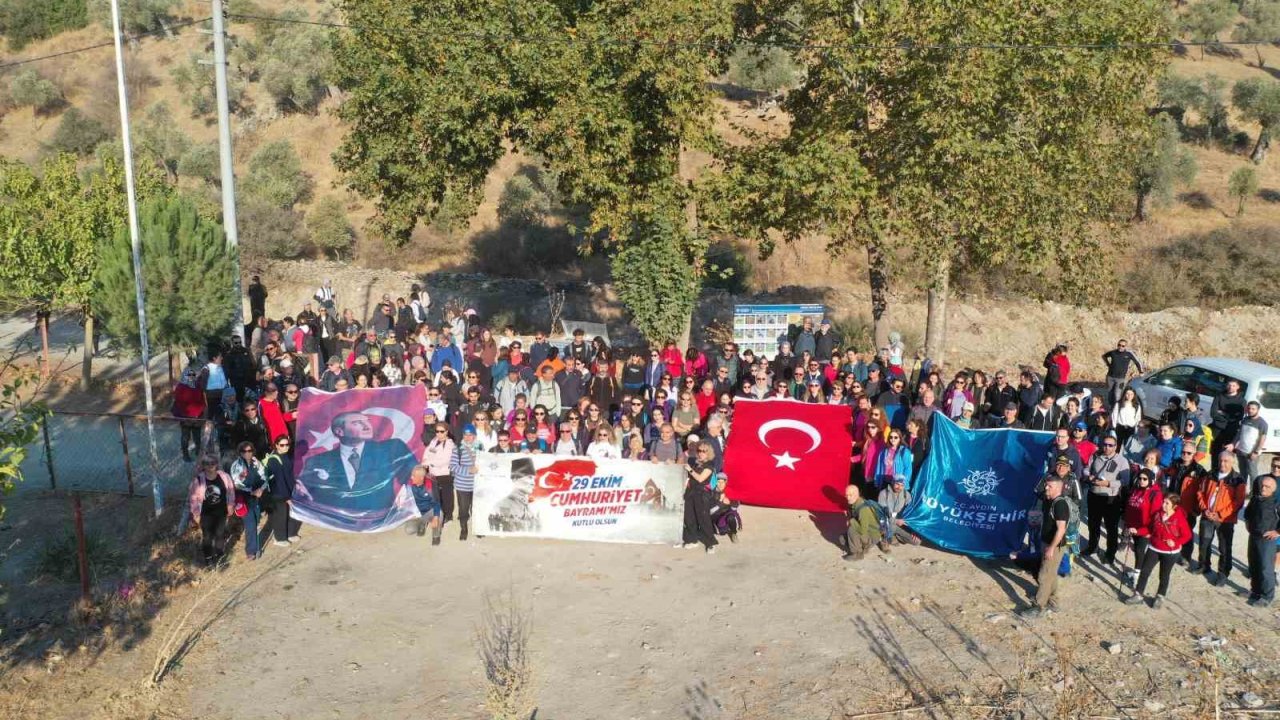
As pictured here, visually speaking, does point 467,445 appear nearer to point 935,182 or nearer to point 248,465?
point 248,465

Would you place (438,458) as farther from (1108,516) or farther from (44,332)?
(44,332)

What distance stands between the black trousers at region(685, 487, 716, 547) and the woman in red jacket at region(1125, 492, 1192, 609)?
4.80 metres

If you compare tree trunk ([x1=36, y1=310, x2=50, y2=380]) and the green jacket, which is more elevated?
tree trunk ([x1=36, y1=310, x2=50, y2=380])

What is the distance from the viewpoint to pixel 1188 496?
11.7 meters

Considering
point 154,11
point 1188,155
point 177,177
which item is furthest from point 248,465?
point 154,11

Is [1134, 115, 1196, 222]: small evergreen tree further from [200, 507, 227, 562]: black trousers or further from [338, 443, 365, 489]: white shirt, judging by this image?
[200, 507, 227, 562]: black trousers

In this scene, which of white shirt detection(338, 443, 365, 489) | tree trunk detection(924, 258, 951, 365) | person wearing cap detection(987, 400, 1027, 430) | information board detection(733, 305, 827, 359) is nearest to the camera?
white shirt detection(338, 443, 365, 489)

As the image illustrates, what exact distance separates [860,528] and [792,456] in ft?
5.43

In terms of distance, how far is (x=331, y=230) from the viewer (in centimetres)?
3772

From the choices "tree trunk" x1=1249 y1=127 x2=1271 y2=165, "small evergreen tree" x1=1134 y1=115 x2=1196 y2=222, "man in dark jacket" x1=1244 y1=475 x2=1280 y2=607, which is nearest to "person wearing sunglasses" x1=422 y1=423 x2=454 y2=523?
"man in dark jacket" x1=1244 y1=475 x2=1280 y2=607

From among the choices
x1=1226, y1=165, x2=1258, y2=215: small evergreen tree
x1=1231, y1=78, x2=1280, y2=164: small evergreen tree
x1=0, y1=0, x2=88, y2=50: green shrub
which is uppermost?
x1=0, y1=0, x2=88, y2=50: green shrub

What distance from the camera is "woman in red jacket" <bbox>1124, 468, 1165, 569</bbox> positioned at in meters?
11.2

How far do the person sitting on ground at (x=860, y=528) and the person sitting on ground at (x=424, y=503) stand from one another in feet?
16.8

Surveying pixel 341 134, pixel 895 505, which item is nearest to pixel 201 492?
pixel 895 505
